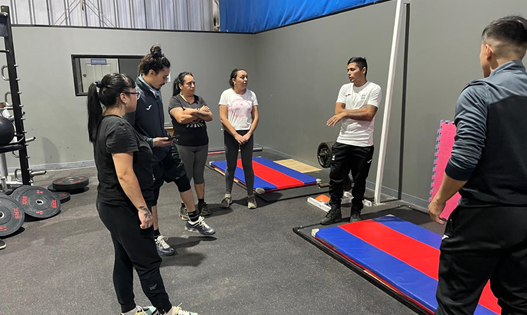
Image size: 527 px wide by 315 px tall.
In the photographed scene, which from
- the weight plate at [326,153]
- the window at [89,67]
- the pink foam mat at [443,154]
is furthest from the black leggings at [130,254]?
the window at [89,67]

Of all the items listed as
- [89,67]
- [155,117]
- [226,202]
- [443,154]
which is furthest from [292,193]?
[89,67]

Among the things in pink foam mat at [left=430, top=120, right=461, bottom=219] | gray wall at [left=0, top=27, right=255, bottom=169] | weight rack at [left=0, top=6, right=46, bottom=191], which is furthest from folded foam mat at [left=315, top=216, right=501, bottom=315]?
gray wall at [left=0, top=27, right=255, bottom=169]

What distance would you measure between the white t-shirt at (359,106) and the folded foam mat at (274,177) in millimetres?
1550

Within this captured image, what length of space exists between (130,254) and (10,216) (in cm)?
241

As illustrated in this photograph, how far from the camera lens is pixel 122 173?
1626mm

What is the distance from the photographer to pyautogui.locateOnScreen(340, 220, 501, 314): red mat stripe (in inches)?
95.9

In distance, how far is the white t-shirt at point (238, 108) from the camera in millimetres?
3758

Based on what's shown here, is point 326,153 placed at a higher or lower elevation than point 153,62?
lower

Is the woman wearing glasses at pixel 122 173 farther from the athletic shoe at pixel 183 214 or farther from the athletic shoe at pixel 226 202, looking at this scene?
the athletic shoe at pixel 226 202

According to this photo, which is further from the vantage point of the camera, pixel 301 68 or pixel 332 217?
pixel 301 68

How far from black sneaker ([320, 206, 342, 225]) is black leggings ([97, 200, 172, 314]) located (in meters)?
1.91

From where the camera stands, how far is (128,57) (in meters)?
6.27

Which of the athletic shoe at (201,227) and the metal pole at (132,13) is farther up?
the metal pole at (132,13)

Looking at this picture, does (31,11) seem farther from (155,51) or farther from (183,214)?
(155,51)
